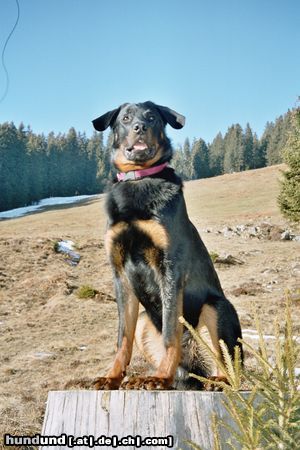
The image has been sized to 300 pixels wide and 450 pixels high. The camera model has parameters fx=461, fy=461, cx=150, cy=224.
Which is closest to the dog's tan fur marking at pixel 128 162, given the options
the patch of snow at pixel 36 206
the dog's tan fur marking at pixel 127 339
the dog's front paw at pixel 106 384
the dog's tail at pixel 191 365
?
the dog's tan fur marking at pixel 127 339

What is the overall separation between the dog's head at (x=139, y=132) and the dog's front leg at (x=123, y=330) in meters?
1.00

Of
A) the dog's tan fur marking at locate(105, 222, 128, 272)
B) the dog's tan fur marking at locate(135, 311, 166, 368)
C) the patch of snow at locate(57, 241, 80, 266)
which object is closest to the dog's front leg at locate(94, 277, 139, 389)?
the dog's tan fur marking at locate(105, 222, 128, 272)

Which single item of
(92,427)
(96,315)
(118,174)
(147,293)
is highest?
(118,174)

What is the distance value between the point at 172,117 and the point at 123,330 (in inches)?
72.7

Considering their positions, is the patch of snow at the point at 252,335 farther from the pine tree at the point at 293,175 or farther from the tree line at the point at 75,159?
the tree line at the point at 75,159

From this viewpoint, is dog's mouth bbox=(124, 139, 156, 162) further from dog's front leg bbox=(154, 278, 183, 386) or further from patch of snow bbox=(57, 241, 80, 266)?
patch of snow bbox=(57, 241, 80, 266)

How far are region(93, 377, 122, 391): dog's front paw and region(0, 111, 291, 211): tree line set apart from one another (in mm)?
50713

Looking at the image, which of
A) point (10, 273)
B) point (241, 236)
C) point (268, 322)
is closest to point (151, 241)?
point (268, 322)

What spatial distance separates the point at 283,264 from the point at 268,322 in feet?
28.3

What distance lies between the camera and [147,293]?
134 inches

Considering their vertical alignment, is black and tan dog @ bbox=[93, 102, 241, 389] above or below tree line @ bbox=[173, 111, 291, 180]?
below

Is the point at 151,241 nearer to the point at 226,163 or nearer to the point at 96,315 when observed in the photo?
the point at 96,315

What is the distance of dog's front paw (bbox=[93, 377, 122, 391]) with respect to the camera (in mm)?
2816

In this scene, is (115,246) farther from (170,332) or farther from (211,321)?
(211,321)
